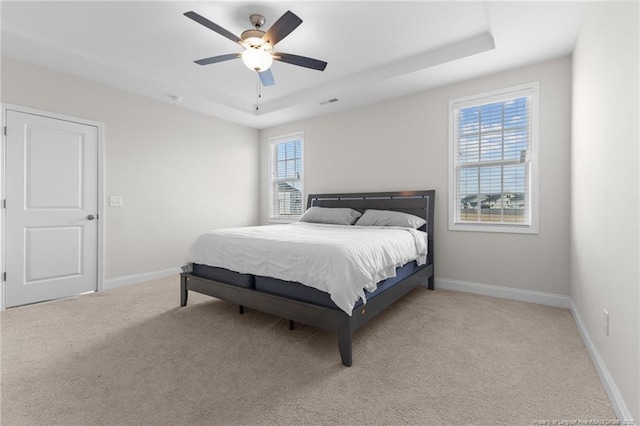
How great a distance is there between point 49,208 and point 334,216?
340 centimetres

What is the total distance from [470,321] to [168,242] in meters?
4.18

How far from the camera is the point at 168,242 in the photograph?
15.1 feet

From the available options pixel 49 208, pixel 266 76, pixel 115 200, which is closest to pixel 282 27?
pixel 266 76

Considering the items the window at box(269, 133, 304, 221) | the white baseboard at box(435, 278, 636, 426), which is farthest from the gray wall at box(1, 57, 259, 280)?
the white baseboard at box(435, 278, 636, 426)

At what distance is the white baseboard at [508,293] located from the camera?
3139 millimetres

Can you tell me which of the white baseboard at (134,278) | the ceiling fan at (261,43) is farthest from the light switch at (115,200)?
the ceiling fan at (261,43)

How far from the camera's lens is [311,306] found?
7.16ft

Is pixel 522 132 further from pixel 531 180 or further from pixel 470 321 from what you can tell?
pixel 470 321

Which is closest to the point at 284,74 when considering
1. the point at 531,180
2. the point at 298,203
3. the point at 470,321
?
the point at 298,203

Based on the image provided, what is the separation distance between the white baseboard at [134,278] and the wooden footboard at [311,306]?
148cm

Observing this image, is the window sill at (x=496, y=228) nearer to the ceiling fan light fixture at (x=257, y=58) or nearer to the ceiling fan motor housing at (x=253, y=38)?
the ceiling fan light fixture at (x=257, y=58)

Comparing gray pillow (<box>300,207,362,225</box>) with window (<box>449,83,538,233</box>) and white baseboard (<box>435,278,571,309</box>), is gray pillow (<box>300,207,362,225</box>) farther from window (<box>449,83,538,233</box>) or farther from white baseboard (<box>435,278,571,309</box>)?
white baseboard (<box>435,278,571,309</box>)

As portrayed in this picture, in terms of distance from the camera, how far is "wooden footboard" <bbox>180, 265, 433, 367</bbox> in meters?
2.02

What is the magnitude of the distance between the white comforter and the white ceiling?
77.5 inches
